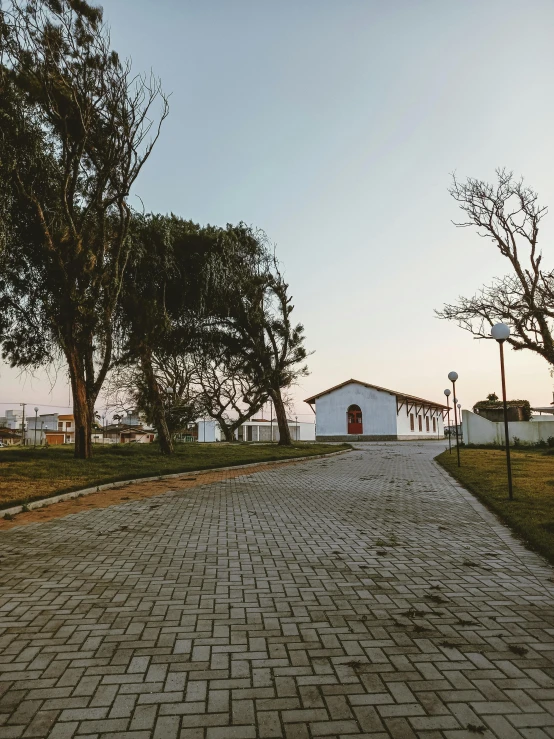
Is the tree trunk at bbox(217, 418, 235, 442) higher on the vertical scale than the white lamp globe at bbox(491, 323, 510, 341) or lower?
lower

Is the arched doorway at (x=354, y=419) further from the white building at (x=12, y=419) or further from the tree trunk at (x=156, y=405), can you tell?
the white building at (x=12, y=419)

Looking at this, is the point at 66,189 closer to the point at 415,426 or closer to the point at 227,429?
the point at 227,429

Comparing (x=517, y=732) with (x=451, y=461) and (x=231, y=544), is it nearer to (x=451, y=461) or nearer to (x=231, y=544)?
(x=231, y=544)

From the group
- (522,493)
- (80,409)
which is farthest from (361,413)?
(522,493)

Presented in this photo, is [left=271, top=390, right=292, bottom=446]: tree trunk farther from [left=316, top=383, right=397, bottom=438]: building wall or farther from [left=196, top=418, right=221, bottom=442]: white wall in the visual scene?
[left=196, top=418, right=221, bottom=442]: white wall

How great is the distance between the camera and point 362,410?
4722 centimetres

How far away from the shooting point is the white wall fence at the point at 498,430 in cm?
2905

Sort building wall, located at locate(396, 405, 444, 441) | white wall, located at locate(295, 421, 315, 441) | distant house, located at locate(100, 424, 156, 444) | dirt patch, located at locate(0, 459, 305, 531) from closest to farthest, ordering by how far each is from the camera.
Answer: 1. dirt patch, located at locate(0, 459, 305, 531)
2. building wall, located at locate(396, 405, 444, 441)
3. white wall, located at locate(295, 421, 315, 441)
4. distant house, located at locate(100, 424, 156, 444)

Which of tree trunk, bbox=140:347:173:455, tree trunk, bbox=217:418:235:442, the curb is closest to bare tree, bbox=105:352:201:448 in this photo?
tree trunk, bbox=140:347:173:455

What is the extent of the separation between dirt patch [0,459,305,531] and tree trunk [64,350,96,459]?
14.2ft

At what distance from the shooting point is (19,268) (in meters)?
17.1

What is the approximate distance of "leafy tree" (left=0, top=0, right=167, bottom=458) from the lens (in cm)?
1556

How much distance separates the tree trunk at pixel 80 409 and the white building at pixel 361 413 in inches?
1256

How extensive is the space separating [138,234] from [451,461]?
49.8ft
